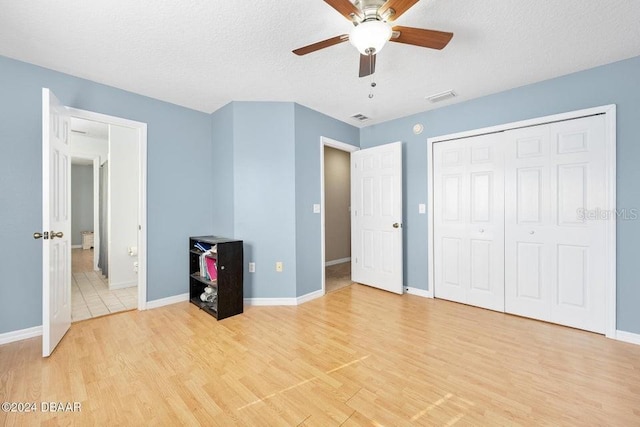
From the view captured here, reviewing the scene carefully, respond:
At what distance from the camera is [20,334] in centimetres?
240

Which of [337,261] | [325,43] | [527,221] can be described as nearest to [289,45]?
[325,43]

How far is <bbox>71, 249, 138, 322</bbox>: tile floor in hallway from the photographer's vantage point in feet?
10.0

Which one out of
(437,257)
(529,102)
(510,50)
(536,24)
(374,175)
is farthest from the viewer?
(374,175)

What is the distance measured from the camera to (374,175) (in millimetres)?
3992

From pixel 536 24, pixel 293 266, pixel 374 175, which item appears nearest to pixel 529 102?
pixel 536 24

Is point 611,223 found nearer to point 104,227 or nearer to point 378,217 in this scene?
point 378,217

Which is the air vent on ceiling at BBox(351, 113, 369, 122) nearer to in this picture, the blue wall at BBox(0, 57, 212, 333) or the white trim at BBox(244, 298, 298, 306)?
the blue wall at BBox(0, 57, 212, 333)

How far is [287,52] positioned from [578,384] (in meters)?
3.26

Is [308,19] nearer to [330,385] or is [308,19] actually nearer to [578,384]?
[330,385]

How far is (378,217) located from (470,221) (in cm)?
118

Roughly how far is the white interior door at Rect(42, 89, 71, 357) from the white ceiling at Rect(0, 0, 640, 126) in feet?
1.75

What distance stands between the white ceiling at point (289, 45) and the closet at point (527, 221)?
697 mm

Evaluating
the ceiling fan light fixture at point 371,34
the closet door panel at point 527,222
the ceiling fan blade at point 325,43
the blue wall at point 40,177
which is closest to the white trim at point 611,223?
the closet door panel at point 527,222

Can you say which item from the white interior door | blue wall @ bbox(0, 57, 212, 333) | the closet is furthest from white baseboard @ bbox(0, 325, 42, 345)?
the closet
